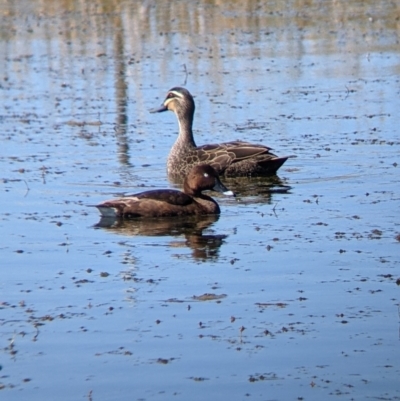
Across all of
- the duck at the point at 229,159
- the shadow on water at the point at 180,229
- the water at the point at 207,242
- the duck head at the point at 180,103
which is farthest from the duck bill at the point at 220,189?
the duck head at the point at 180,103

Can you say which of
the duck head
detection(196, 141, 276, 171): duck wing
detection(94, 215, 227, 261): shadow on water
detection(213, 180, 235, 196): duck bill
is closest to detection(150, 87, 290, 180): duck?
detection(196, 141, 276, 171): duck wing

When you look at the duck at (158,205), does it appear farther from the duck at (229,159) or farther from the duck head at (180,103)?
the duck head at (180,103)

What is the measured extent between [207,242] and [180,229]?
2.51 feet

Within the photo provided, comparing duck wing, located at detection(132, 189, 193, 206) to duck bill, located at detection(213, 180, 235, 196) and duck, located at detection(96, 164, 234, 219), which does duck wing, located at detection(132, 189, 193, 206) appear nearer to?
duck, located at detection(96, 164, 234, 219)

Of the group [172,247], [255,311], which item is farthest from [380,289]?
[172,247]

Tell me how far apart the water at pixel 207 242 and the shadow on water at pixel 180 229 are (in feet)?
0.15

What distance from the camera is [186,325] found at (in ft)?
27.2

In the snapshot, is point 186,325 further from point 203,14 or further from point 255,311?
point 203,14

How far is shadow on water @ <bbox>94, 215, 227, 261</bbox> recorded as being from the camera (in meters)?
10.9

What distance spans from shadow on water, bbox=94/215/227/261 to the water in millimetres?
45

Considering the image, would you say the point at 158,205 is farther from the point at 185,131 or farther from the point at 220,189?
the point at 185,131

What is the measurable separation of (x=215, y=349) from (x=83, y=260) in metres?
2.72

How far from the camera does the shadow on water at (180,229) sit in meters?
10.9

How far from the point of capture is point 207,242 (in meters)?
11.0
